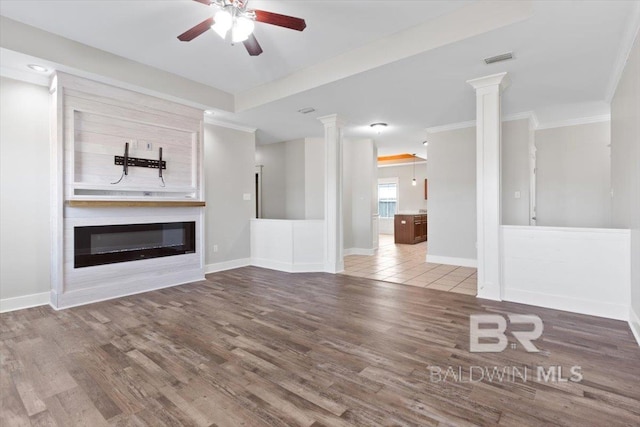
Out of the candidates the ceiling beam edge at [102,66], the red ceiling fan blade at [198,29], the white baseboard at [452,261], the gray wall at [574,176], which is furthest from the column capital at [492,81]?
the ceiling beam edge at [102,66]

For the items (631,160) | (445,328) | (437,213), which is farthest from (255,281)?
(631,160)

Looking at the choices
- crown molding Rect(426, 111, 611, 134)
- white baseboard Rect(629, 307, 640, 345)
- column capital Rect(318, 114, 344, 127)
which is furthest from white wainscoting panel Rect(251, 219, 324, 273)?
white baseboard Rect(629, 307, 640, 345)

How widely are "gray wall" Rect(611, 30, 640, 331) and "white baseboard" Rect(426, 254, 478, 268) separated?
7.40 feet

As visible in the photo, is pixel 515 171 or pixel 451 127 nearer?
pixel 515 171

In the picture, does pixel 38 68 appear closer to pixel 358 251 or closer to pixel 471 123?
pixel 358 251

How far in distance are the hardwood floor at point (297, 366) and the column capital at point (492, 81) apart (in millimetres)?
2599

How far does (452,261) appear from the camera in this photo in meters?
6.02

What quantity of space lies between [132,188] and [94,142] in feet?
2.24

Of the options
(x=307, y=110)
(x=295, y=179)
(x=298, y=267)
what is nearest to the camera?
(x=307, y=110)

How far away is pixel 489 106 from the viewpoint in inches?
148

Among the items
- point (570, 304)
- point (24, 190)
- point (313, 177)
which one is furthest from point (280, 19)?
point (313, 177)

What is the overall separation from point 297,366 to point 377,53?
3.23m

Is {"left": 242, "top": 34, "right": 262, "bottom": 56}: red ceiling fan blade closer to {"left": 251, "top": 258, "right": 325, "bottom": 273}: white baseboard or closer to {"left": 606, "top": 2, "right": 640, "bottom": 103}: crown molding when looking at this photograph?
{"left": 606, "top": 2, "right": 640, "bottom": 103}: crown molding

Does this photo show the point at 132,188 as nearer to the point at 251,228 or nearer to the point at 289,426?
the point at 251,228
